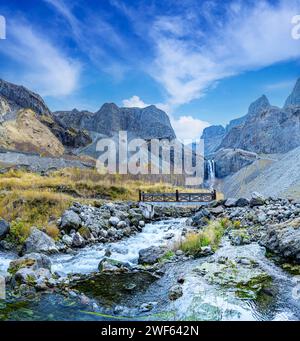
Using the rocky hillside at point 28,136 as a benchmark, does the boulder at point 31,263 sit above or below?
below

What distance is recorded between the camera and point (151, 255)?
11.5 m

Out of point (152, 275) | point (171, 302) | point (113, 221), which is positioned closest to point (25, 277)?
point (152, 275)

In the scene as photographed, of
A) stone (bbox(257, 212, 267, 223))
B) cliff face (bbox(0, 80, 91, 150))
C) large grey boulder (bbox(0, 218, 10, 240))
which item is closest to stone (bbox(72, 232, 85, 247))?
large grey boulder (bbox(0, 218, 10, 240))

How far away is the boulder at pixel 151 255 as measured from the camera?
11234mm

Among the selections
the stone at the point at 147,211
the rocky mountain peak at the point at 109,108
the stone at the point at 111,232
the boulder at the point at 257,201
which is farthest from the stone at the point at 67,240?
the rocky mountain peak at the point at 109,108

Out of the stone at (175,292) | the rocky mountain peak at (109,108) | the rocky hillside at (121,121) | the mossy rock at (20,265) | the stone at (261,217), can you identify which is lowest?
the stone at (175,292)

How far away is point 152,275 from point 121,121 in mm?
180767

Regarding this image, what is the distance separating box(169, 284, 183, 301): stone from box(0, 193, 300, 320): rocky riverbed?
0.02 meters

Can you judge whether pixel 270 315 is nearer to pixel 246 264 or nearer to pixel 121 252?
pixel 246 264

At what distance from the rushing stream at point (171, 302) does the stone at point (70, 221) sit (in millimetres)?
4827

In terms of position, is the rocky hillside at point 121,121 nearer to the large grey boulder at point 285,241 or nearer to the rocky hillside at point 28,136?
the rocky hillside at point 28,136

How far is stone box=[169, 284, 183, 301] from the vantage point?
7.56 m
